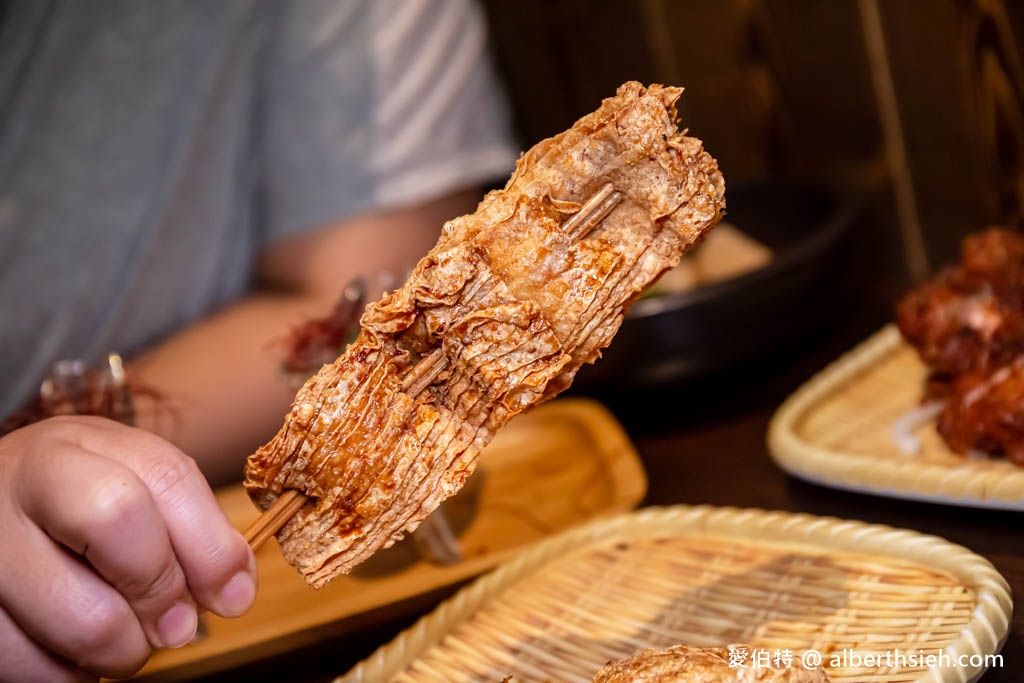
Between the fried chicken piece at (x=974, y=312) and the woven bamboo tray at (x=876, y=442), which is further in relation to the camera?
the fried chicken piece at (x=974, y=312)

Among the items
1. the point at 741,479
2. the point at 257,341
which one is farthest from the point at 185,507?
the point at 257,341

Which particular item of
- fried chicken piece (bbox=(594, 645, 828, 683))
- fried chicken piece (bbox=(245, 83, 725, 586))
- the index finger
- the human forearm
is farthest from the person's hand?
the human forearm

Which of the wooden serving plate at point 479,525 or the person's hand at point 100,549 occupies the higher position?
the person's hand at point 100,549

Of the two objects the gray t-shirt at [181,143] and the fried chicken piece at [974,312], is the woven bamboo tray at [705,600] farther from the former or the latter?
the gray t-shirt at [181,143]

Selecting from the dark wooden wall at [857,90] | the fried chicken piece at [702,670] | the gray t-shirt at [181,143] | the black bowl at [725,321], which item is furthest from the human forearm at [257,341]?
the fried chicken piece at [702,670]

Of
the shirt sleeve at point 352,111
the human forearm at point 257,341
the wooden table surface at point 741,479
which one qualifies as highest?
the shirt sleeve at point 352,111

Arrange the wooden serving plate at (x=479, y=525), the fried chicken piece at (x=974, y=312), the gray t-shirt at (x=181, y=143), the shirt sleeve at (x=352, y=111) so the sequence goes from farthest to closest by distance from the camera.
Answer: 1. the shirt sleeve at (x=352, y=111)
2. the gray t-shirt at (x=181, y=143)
3. the fried chicken piece at (x=974, y=312)
4. the wooden serving plate at (x=479, y=525)

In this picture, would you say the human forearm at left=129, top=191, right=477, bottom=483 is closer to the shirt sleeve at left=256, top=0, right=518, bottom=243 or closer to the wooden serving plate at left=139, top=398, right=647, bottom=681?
the shirt sleeve at left=256, top=0, right=518, bottom=243
